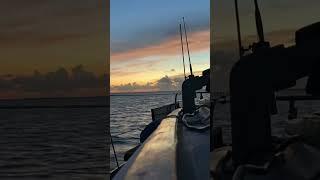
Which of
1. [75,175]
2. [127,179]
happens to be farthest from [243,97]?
[75,175]

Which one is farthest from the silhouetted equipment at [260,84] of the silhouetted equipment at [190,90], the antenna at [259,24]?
the silhouetted equipment at [190,90]

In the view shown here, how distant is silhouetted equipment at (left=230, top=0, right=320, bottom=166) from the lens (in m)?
3.26

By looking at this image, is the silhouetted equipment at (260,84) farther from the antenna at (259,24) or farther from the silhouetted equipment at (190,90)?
the silhouetted equipment at (190,90)

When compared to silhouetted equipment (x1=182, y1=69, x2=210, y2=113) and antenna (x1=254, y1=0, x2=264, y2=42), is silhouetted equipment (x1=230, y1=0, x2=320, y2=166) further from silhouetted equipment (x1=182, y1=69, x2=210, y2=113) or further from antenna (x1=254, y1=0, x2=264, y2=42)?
silhouetted equipment (x1=182, y1=69, x2=210, y2=113)

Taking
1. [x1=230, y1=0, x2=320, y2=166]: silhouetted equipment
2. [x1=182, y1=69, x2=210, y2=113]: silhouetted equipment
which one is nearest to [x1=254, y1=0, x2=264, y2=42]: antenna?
[x1=230, y1=0, x2=320, y2=166]: silhouetted equipment

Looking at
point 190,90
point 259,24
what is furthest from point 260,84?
point 190,90

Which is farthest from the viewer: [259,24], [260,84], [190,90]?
[190,90]

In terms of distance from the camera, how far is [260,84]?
332cm

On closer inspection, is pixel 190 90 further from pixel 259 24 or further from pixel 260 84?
pixel 260 84

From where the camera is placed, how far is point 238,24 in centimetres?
413

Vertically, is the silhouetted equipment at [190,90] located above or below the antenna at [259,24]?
below

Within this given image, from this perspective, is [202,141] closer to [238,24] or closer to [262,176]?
[238,24]

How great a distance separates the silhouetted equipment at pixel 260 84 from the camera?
3256mm

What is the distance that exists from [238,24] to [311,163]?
1.41m
